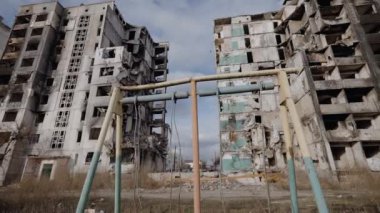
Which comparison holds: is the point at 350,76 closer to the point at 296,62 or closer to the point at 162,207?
the point at 296,62

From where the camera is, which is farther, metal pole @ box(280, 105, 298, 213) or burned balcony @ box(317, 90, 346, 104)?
burned balcony @ box(317, 90, 346, 104)

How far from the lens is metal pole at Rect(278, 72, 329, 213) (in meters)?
2.72

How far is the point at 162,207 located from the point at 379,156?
75.3 feet

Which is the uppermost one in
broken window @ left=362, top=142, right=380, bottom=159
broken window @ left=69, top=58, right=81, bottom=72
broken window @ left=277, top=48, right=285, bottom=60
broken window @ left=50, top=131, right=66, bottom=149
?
broken window @ left=277, top=48, right=285, bottom=60

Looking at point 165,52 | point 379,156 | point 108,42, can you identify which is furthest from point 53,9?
point 379,156

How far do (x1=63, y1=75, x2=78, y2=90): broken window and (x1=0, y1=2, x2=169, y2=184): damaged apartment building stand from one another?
14 cm

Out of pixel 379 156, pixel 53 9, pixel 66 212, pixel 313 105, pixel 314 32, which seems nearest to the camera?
pixel 66 212

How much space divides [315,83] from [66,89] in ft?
103

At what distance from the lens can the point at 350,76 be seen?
27.4m

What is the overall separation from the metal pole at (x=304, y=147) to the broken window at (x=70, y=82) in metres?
34.9

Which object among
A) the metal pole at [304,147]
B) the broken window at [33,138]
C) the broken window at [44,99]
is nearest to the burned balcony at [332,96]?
the metal pole at [304,147]

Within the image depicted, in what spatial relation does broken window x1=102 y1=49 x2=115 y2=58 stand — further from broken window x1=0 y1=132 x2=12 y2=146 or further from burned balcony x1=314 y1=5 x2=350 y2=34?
burned balcony x1=314 y1=5 x2=350 y2=34

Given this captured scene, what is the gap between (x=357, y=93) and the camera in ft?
84.6

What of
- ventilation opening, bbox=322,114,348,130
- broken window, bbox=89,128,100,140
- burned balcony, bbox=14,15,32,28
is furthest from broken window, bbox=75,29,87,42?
ventilation opening, bbox=322,114,348,130
